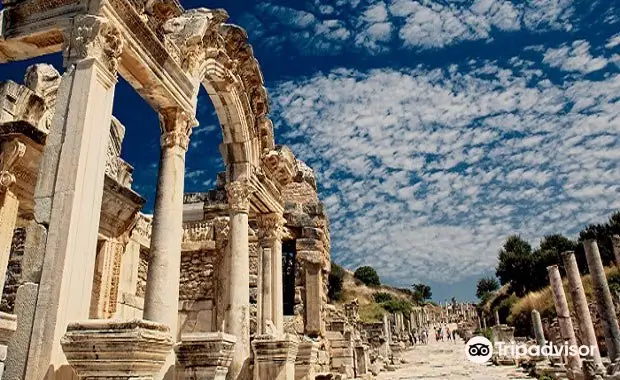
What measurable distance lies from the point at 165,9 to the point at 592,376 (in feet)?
56.2

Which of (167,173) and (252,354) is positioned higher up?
(167,173)

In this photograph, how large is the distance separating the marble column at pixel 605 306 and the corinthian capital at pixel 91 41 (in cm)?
1837

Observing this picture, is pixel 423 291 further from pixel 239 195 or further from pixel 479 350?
pixel 239 195

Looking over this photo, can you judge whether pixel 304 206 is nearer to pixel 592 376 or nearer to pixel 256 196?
pixel 256 196

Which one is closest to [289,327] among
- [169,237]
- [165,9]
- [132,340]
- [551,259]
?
[169,237]

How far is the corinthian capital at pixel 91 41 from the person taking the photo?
5332 mm

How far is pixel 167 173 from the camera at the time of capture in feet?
23.1

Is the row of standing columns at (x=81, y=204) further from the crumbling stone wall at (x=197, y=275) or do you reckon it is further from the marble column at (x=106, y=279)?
the crumbling stone wall at (x=197, y=275)

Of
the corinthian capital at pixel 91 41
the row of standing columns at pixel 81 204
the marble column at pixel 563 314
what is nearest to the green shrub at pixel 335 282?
the marble column at pixel 563 314

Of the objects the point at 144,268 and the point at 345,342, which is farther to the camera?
the point at 345,342

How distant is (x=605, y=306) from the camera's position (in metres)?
18.5

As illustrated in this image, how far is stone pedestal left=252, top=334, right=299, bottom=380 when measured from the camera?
8.09 metres

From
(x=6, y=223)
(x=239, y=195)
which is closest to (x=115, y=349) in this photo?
(x=239, y=195)

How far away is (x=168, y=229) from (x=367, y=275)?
71.6 metres
